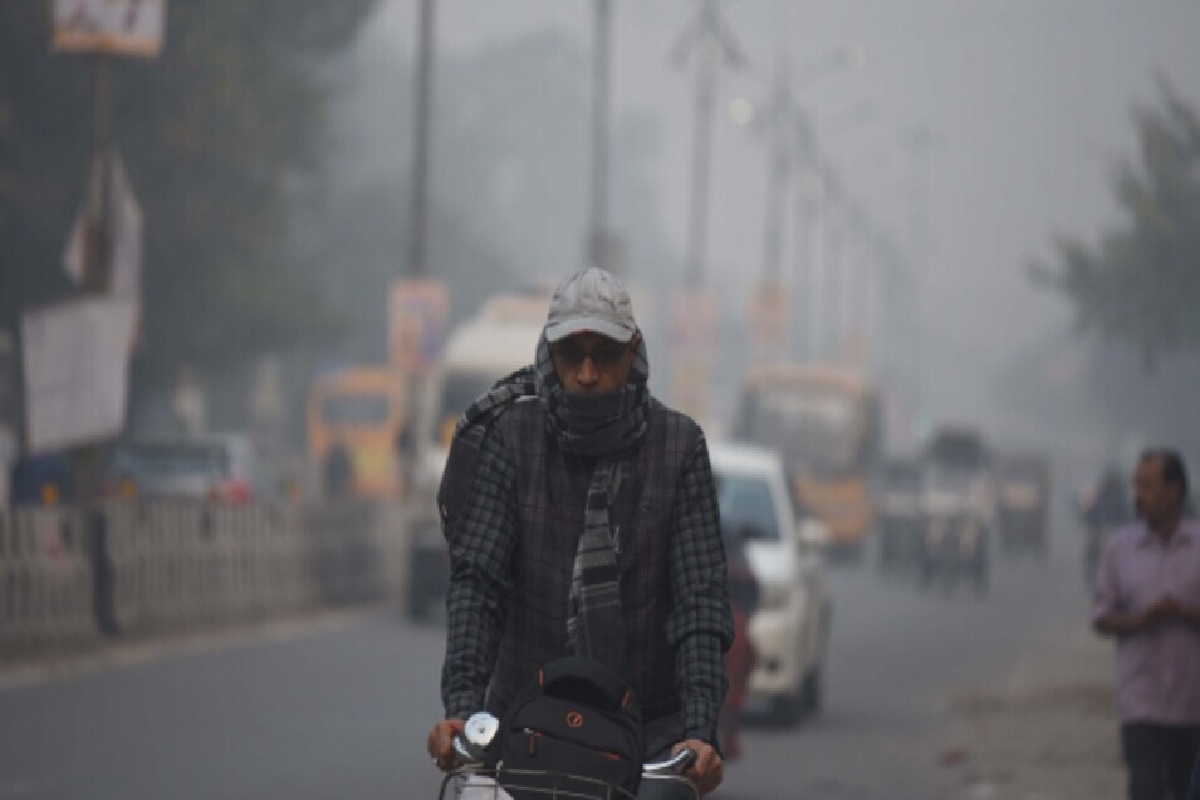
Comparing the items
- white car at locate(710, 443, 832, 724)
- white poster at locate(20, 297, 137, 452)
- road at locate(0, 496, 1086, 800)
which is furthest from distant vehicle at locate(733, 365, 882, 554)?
white car at locate(710, 443, 832, 724)

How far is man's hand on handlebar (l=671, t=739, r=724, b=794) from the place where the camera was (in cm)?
499

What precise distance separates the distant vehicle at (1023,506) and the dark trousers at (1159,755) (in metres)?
48.2

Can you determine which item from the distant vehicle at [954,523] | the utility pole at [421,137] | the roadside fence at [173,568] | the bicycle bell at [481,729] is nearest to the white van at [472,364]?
the roadside fence at [173,568]

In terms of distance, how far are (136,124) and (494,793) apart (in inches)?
1656

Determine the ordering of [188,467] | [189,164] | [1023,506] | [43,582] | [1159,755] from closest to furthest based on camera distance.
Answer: [1159,755] → [43,582] → [188,467] → [189,164] → [1023,506]

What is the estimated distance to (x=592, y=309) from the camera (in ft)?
17.1

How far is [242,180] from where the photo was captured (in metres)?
49.2

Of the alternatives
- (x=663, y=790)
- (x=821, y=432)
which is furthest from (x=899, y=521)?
(x=663, y=790)

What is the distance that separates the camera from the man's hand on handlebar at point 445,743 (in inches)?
195

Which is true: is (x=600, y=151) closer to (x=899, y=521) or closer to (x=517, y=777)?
(x=899, y=521)

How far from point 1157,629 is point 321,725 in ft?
26.0

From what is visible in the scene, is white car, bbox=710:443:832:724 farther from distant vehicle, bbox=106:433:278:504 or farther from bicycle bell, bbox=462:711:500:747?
bicycle bell, bbox=462:711:500:747

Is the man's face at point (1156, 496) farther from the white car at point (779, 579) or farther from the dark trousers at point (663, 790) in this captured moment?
the white car at point (779, 579)

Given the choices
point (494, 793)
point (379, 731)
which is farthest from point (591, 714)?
point (379, 731)
